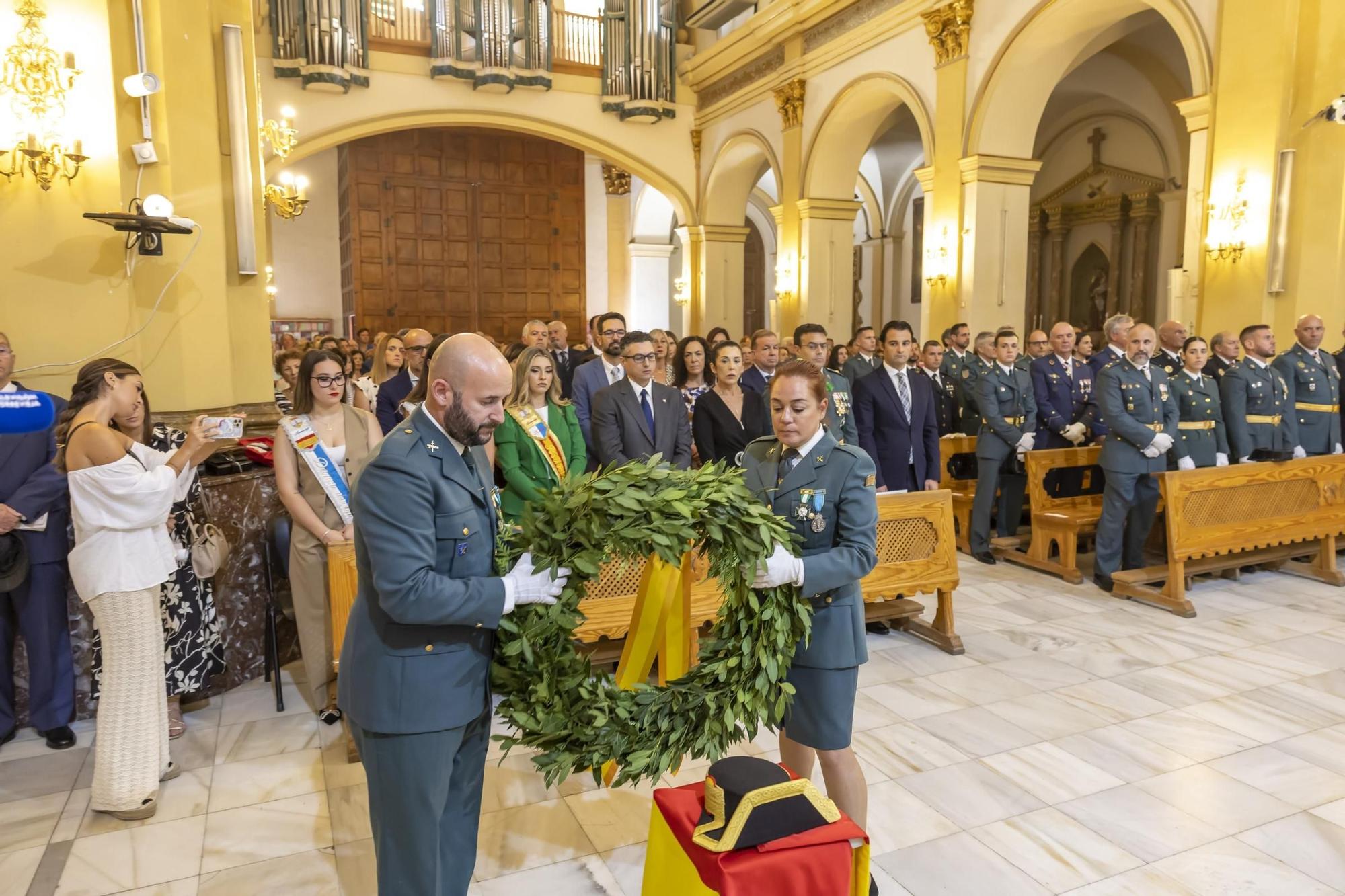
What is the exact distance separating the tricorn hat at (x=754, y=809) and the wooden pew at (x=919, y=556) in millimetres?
2394

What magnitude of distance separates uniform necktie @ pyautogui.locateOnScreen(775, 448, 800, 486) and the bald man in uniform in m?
5.35

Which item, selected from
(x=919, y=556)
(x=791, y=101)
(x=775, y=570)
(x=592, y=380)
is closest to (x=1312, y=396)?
(x=919, y=556)

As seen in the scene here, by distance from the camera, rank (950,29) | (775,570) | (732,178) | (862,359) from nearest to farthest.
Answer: (775,570), (862,359), (950,29), (732,178)

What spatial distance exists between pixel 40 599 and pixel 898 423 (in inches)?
172

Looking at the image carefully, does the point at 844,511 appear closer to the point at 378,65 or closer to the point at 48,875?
the point at 48,875

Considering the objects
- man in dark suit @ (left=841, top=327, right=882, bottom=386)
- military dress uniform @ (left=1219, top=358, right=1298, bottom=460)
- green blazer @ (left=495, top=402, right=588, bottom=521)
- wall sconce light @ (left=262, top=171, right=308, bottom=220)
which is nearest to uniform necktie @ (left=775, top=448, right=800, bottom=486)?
green blazer @ (left=495, top=402, right=588, bottom=521)

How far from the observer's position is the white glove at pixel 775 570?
6.60ft

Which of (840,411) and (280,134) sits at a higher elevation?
(280,134)

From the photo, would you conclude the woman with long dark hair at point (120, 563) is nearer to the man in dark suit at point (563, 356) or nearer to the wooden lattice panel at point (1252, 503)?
the man in dark suit at point (563, 356)

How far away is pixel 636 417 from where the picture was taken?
14.1 ft

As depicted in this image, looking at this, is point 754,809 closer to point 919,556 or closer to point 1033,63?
point 919,556

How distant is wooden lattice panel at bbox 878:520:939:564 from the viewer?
14.1 ft

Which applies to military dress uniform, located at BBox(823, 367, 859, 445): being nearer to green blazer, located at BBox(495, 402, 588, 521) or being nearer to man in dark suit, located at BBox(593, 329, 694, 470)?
man in dark suit, located at BBox(593, 329, 694, 470)

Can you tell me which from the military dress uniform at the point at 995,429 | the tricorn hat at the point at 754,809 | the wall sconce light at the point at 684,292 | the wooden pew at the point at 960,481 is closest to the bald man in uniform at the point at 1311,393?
the military dress uniform at the point at 995,429
